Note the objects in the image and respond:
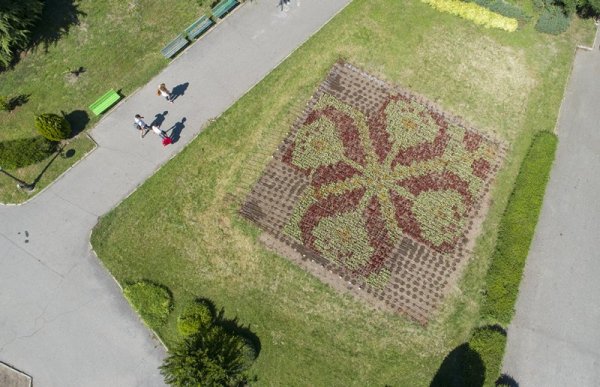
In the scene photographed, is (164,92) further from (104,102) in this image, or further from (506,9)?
(506,9)

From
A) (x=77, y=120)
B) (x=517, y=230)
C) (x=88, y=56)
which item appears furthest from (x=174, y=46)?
(x=517, y=230)

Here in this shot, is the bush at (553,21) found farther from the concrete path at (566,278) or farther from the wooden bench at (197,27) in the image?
the wooden bench at (197,27)

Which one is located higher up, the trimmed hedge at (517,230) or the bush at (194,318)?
the bush at (194,318)

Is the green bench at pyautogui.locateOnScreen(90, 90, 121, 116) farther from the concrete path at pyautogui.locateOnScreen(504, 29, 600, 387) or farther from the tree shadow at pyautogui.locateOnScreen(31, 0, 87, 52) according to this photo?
the concrete path at pyautogui.locateOnScreen(504, 29, 600, 387)

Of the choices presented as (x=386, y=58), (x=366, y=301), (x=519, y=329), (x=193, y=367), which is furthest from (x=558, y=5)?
(x=193, y=367)

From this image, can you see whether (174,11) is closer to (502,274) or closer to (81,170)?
(81,170)

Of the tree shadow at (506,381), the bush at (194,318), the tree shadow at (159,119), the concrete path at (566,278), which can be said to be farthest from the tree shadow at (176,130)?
the tree shadow at (506,381)

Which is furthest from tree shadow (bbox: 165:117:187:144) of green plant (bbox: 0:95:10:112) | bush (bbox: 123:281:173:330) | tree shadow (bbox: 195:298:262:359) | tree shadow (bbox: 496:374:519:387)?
tree shadow (bbox: 496:374:519:387)
